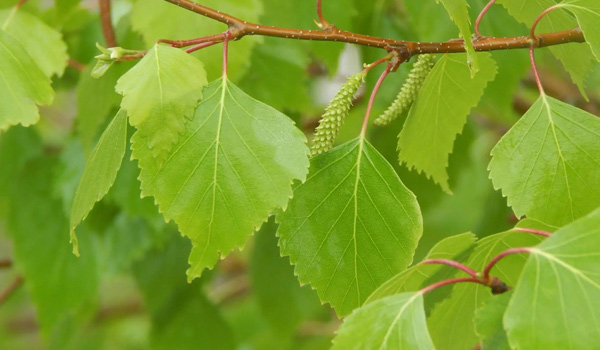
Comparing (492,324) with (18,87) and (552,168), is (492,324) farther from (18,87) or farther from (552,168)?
(18,87)

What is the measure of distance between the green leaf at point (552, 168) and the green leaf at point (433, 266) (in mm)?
43

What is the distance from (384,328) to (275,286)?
86 cm

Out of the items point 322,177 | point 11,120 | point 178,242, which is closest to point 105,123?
point 178,242

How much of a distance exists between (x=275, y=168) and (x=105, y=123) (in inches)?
22.3

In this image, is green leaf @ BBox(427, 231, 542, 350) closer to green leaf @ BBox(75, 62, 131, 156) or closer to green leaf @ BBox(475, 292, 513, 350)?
green leaf @ BBox(475, 292, 513, 350)

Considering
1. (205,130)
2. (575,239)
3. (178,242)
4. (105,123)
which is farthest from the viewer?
(178,242)

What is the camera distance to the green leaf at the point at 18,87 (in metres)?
0.57

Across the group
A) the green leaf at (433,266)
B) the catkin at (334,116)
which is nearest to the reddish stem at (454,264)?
the green leaf at (433,266)

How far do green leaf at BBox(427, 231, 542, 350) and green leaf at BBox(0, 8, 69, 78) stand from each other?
0.43 metres

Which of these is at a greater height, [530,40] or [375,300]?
[530,40]

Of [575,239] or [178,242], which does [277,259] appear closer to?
[178,242]

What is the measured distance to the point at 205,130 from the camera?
1.67ft

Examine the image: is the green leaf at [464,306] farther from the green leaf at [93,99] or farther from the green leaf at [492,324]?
the green leaf at [93,99]

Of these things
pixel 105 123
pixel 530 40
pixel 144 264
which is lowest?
pixel 144 264
